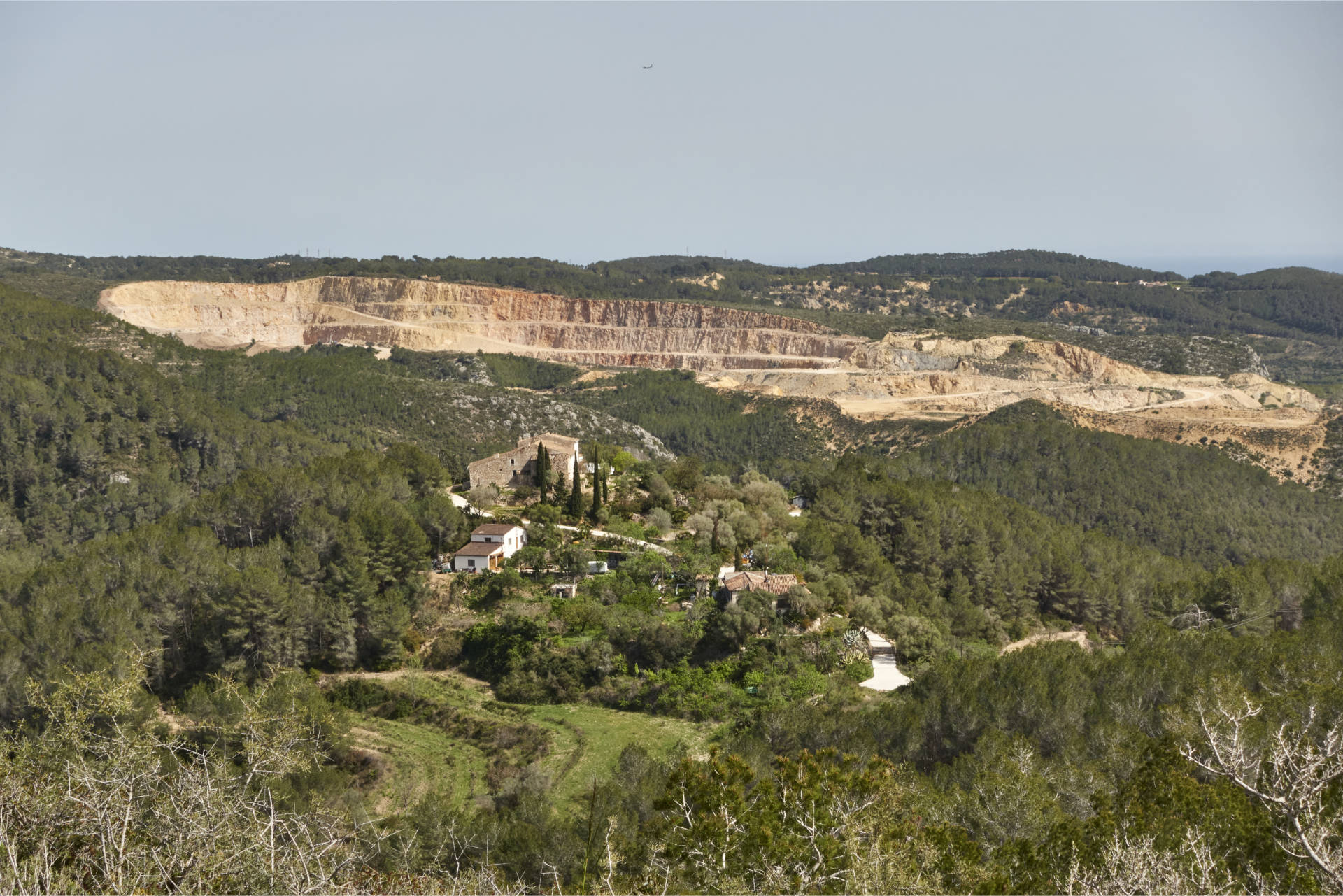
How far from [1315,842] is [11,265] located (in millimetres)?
152427

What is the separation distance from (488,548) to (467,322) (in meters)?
92.3

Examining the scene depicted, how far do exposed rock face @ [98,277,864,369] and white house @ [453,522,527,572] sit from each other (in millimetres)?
76528

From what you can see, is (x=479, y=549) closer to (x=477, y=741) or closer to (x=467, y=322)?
(x=477, y=741)

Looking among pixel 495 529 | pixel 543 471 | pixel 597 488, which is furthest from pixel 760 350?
pixel 495 529

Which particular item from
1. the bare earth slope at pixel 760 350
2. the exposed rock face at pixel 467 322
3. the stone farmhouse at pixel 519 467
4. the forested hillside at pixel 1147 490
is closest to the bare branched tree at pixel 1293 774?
the stone farmhouse at pixel 519 467

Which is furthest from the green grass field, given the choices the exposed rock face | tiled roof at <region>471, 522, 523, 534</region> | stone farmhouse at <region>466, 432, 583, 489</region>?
the exposed rock face

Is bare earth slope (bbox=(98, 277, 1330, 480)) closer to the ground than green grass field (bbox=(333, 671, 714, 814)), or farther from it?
farther from it

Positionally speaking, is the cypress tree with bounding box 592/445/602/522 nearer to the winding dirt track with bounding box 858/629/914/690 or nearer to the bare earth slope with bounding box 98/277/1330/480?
the winding dirt track with bounding box 858/629/914/690

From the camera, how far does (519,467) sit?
46.0m

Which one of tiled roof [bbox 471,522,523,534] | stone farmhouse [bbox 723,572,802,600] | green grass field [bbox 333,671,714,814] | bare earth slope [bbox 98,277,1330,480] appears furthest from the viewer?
bare earth slope [bbox 98,277,1330,480]

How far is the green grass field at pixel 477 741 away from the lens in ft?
84.9

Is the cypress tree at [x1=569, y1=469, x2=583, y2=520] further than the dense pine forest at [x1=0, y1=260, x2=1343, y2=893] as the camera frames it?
Yes

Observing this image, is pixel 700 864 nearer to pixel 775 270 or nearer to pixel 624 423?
pixel 624 423

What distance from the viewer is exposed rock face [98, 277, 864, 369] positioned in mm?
117562
